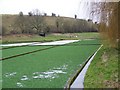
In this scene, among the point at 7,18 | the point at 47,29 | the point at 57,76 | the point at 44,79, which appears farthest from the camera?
the point at 7,18

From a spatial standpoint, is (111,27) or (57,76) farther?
(111,27)

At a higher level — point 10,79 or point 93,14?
point 93,14

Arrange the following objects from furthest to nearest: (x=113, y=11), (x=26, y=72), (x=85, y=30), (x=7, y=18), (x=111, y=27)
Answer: (x=7, y=18) → (x=85, y=30) → (x=111, y=27) → (x=113, y=11) → (x=26, y=72)

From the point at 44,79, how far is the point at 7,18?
244 feet

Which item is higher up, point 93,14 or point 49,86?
point 93,14

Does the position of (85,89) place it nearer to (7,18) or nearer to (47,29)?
(47,29)

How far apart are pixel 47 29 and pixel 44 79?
5476cm

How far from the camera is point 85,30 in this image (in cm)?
6638

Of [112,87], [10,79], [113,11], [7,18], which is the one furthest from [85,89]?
[7,18]

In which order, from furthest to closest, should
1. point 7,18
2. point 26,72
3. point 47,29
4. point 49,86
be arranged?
point 7,18 → point 47,29 → point 26,72 → point 49,86

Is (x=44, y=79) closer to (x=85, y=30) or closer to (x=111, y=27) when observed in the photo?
(x=111, y=27)

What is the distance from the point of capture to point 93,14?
36.8 ft

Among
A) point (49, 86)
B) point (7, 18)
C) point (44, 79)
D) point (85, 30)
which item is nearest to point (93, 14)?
point (44, 79)

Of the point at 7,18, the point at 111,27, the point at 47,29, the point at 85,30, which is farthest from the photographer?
the point at 7,18
